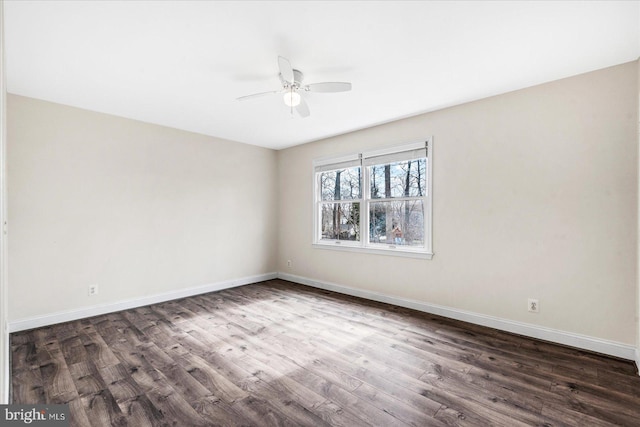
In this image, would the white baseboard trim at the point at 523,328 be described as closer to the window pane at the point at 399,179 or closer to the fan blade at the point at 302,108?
the window pane at the point at 399,179

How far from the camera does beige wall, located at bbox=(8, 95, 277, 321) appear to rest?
3.34m

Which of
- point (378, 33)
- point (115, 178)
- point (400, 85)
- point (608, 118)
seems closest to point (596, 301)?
point (608, 118)

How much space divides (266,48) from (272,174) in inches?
137

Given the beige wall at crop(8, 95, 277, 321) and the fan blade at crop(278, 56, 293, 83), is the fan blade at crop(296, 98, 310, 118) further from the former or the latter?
the beige wall at crop(8, 95, 277, 321)

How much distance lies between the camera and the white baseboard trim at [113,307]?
3.32 m

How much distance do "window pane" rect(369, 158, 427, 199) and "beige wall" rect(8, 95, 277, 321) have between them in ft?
7.46

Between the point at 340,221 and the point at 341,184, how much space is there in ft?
1.97

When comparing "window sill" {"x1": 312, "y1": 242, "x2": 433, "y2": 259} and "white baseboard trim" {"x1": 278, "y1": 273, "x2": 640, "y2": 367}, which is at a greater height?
"window sill" {"x1": 312, "y1": 242, "x2": 433, "y2": 259}

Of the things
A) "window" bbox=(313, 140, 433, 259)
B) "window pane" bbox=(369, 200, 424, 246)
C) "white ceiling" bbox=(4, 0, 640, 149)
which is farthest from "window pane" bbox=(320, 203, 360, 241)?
"white ceiling" bbox=(4, 0, 640, 149)

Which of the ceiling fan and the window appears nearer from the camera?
the ceiling fan

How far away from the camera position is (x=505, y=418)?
192cm


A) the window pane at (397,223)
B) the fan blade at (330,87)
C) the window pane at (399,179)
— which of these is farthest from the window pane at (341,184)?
the fan blade at (330,87)

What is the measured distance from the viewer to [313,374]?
244cm

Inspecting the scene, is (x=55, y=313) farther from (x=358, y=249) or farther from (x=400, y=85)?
(x=400, y=85)
